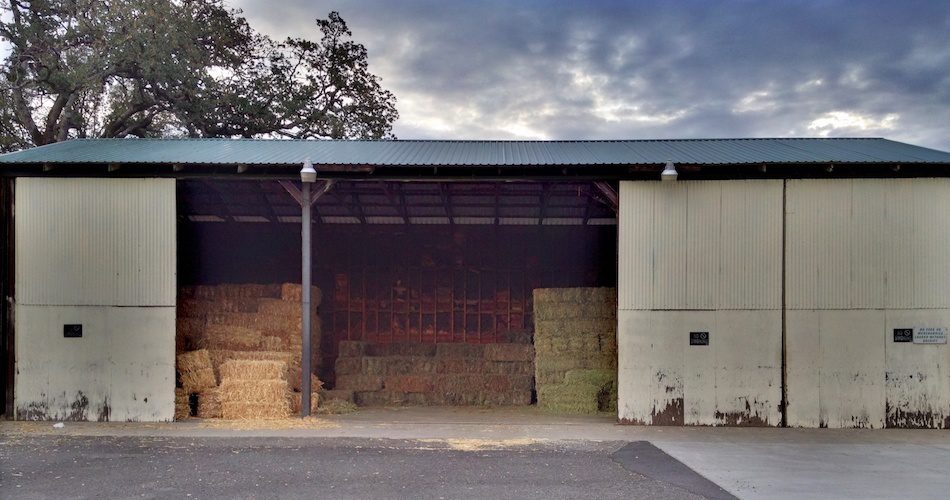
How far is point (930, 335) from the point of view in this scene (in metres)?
12.1

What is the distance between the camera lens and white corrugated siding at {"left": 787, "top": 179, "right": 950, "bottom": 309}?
40.0 feet

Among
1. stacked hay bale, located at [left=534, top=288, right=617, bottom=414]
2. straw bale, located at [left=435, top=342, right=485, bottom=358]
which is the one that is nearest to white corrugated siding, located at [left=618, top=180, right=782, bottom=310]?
stacked hay bale, located at [left=534, top=288, right=617, bottom=414]

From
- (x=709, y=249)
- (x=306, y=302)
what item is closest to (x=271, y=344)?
(x=306, y=302)

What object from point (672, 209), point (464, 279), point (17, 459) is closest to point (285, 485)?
point (17, 459)

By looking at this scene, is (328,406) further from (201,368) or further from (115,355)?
(115,355)

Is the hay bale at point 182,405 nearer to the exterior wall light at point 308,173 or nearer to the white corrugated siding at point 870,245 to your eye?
the exterior wall light at point 308,173

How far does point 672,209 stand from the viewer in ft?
40.4

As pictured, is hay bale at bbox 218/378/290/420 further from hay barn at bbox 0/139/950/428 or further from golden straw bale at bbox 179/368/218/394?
golden straw bale at bbox 179/368/218/394

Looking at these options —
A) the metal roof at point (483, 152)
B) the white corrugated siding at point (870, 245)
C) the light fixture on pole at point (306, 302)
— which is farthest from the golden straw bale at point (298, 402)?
the white corrugated siding at point (870, 245)

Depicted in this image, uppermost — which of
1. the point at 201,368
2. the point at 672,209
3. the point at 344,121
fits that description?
the point at 344,121

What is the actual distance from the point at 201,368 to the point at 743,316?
9.82 meters

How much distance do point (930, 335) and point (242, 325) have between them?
13.0 m

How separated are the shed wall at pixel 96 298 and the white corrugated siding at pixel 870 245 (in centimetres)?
1091

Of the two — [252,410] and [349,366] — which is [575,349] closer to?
[349,366]
